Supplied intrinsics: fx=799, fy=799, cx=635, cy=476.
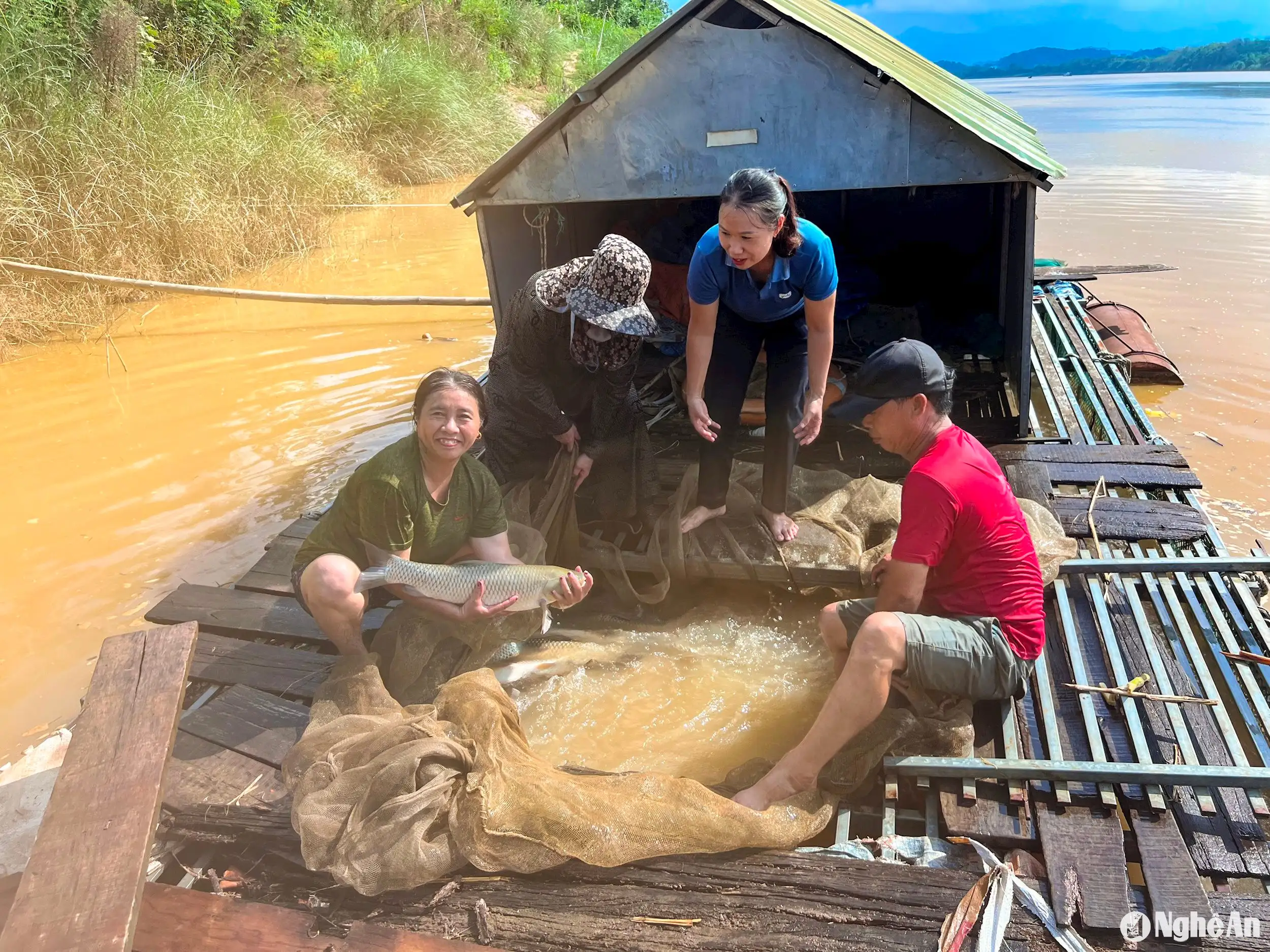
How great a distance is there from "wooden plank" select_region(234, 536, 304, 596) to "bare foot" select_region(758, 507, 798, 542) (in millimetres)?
2550

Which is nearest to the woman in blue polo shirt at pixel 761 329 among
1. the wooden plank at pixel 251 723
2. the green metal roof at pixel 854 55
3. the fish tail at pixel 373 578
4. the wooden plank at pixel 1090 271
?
the green metal roof at pixel 854 55

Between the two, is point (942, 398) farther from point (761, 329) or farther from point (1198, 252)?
point (1198, 252)

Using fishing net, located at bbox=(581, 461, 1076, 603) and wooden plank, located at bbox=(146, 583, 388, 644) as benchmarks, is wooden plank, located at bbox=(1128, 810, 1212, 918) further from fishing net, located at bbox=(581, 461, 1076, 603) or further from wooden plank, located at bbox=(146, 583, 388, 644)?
wooden plank, located at bbox=(146, 583, 388, 644)

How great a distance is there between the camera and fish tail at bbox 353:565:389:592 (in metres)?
3.19

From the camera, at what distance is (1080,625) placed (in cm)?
367

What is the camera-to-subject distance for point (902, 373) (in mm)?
2799

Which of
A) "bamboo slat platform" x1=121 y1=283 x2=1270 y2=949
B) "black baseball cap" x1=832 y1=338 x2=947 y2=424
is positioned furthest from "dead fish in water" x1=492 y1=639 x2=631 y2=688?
"black baseball cap" x1=832 y1=338 x2=947 y2=424

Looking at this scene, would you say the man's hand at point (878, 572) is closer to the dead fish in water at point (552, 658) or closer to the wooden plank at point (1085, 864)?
the wooden plank at point (1085, 864)

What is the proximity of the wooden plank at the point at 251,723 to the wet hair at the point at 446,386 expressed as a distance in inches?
56.8

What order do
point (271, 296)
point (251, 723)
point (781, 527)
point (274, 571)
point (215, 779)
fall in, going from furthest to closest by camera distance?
point (271, 296) → point (274, 571) → point (781, 527) → point (251, 723) → point (215, 779)

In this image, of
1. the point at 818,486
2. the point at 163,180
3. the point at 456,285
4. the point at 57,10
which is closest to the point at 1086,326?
the point at 818,486

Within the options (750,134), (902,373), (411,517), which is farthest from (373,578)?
(750,134)

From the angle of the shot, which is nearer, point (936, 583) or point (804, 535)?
point (936, 583)

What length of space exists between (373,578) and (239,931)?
1.25m
